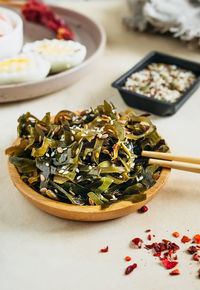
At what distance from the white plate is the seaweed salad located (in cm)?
38

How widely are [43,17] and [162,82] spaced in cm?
87

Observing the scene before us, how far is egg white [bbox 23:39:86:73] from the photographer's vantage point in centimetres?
166

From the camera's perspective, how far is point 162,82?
1603 mm

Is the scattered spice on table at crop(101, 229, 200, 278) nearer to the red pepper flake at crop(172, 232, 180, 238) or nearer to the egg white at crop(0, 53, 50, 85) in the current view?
A: the red pepper flake at crop(172, 232, 180, 238)

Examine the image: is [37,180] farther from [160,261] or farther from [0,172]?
[160,261]

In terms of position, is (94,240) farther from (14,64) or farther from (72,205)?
(14,64)

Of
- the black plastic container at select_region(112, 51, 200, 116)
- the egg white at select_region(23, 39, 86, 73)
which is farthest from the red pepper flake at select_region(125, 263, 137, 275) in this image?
the egg white at select_region(23, 39, 86, 73)

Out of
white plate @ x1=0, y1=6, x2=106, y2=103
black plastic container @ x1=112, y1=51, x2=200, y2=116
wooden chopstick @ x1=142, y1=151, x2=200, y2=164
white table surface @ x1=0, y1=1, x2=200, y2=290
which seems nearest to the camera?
white table surface @ x1=0, y1=1, x2=200, y2=290

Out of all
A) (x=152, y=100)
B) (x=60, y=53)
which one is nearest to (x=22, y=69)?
(x=60, y=53)

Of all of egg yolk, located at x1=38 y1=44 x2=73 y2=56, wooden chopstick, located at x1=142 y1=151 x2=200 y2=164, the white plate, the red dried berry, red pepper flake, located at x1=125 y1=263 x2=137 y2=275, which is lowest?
the white plate

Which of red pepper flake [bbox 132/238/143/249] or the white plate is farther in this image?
the white plate

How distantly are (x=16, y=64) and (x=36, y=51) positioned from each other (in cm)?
19

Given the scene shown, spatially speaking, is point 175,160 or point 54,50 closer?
point 175,160

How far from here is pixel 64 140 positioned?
3.74 ft
